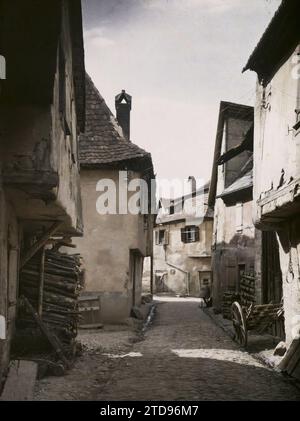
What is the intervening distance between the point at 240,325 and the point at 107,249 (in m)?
5.95

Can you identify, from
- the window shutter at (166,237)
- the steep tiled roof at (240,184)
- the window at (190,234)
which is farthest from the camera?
the window shutter at (166,237)

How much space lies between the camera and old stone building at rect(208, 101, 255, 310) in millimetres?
18234

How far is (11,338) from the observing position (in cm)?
766

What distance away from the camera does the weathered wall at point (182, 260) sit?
121 feet

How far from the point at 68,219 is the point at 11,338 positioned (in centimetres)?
239

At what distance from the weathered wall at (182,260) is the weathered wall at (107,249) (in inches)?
860

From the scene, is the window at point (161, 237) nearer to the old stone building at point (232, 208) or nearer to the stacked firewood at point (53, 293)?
the old stone building at point (232, 208)

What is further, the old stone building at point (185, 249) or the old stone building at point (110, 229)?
the old stone building at point (185, 249)

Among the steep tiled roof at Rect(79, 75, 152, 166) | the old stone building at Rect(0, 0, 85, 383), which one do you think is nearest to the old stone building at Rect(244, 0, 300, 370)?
the old stone building at Rect(0, 0, 85, 383)

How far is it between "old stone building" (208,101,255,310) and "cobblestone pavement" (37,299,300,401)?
23.9 ft

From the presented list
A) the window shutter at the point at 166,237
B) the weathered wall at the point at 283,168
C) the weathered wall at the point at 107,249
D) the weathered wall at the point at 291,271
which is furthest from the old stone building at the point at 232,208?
the window shutter at the point at 166,237

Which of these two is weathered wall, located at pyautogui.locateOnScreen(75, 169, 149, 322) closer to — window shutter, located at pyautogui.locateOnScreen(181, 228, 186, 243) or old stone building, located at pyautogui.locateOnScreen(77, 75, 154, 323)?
old stone building, located at pyautogui.locateOnScreen(77, 75, 154, 323)

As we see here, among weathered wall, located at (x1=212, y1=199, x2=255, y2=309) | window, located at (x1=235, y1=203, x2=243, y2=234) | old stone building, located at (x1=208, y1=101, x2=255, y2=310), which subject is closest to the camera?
weathered wall, located at (x1=212, y1=199, x2=255, y2=309)

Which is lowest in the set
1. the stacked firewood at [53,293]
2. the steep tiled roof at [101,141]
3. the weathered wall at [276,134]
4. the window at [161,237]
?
the stacked firewood at [53,293]
